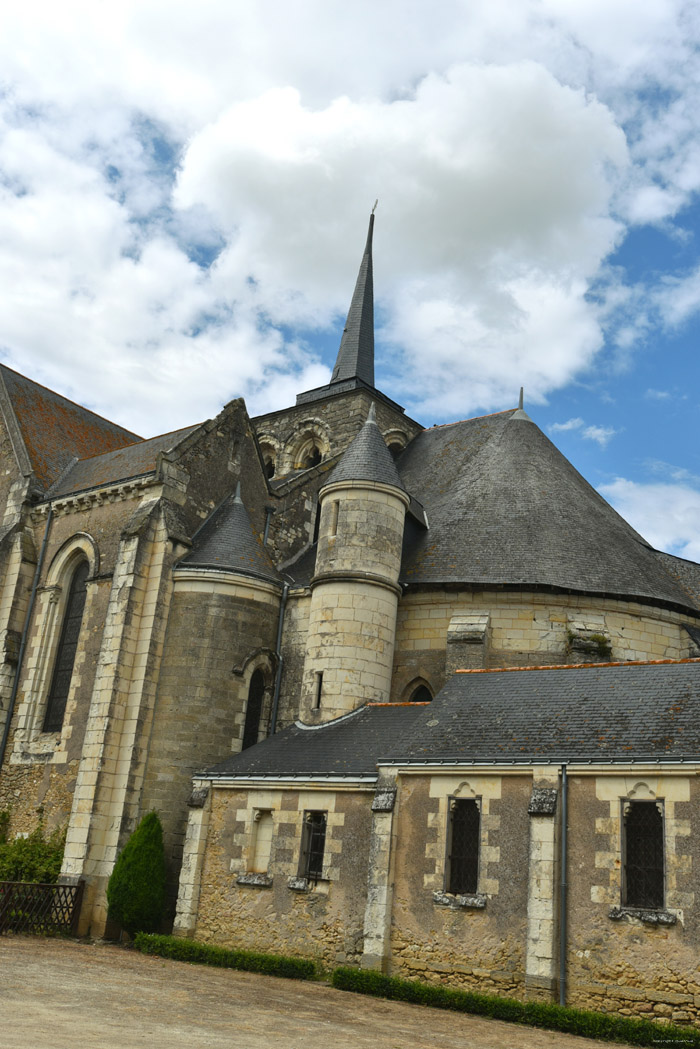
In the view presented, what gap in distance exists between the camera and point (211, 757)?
61.5 feet

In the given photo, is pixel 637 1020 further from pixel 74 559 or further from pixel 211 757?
pixel 74 559

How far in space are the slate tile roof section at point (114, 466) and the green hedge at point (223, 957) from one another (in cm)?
1026

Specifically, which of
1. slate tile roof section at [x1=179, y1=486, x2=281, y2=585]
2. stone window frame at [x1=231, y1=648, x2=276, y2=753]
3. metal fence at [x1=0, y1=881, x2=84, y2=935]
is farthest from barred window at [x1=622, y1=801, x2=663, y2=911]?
metal fence at [x1=0, y1=881, x2=84, y2=935]

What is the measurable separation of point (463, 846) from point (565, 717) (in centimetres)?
242

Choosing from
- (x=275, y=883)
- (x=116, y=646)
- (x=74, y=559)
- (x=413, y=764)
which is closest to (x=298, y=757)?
(x=275, y=883)

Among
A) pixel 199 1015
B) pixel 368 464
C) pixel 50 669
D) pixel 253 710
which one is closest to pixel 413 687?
pixel 253 710

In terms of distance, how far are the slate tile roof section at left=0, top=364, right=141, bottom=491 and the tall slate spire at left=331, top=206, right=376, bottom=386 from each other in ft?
27.6

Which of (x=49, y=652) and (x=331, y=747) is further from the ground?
(x=49, y=652)

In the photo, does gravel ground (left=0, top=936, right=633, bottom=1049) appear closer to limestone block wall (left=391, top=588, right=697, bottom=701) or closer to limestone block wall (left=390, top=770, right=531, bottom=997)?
limestone block wall (left=390, top=770, right=531, bottom=997)

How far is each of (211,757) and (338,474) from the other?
22.0ft

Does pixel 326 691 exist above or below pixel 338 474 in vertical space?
below

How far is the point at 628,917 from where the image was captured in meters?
11.7

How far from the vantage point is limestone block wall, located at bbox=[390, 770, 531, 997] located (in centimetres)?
1246

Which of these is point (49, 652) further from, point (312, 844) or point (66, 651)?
point (312, 844)
